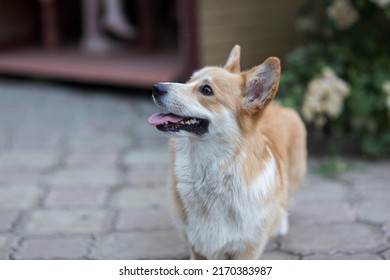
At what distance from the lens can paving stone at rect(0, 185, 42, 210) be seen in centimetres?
406

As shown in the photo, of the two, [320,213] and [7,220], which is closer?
[7,220]

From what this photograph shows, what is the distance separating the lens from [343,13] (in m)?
4.84

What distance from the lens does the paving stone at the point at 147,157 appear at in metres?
4.80

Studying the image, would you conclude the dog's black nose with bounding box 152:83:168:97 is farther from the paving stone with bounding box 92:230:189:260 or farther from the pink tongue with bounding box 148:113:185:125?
the paving stone with bounding box 92:230:189:260

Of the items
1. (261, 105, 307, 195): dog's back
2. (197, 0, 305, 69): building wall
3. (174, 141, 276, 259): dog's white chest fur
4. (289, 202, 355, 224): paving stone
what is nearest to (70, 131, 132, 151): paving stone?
(197, 0, 305, 69): building wall

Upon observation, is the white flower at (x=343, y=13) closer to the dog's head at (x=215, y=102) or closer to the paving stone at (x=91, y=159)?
the paving stone at (x=91, y=159)

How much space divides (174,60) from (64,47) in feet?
4.73

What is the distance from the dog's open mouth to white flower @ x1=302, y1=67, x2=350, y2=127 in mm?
1869

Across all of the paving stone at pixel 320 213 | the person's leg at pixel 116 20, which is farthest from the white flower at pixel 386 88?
the person's leg at pixel 116 20

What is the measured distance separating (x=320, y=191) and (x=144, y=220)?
1174 mm

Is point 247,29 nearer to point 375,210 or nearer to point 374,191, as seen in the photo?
point 374,191

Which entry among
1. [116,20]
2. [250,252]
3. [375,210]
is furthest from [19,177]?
[116,20]
